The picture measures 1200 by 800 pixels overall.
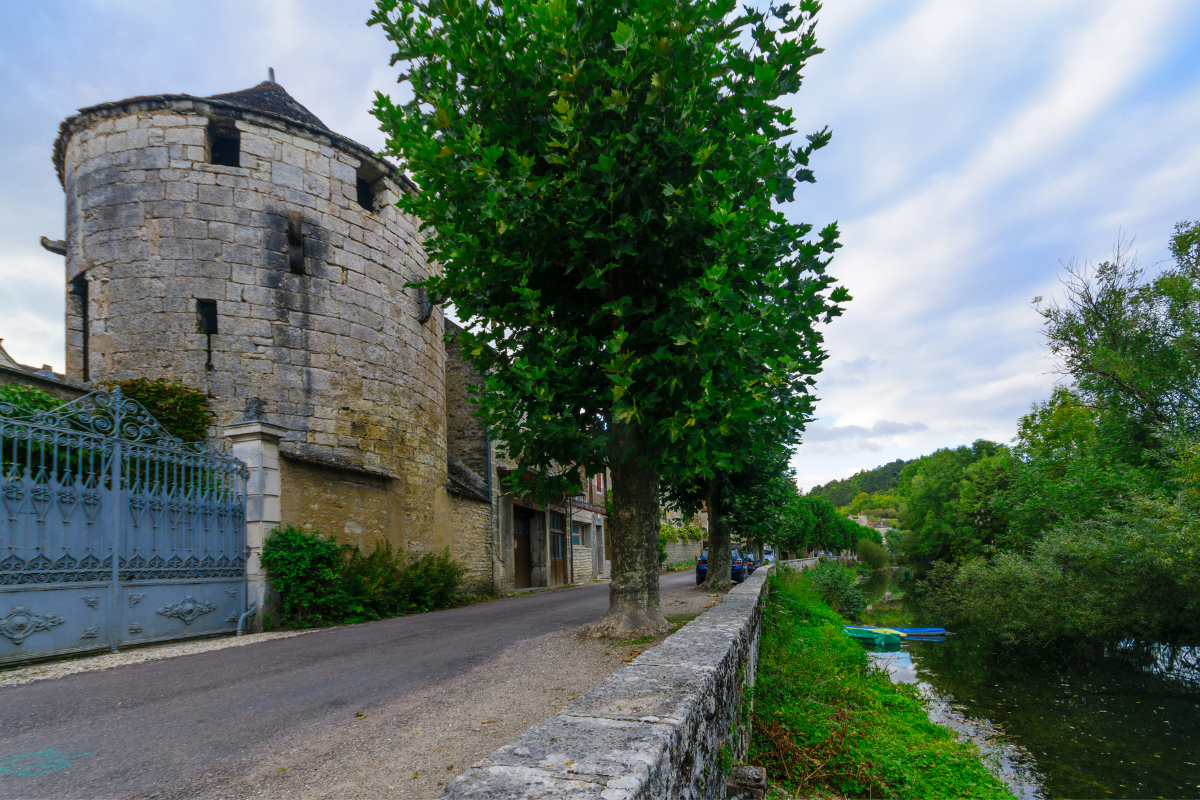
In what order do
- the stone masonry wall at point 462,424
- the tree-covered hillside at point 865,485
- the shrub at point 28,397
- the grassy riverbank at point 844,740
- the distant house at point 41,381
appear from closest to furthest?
1. the grassy riverbank at point 844,740
2. the shrub at point 28,397
3. the distant house at point 41,381
4. the stone masonry wall at point 462,424
5. the tree-covered hillside at point 865,485

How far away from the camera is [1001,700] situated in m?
11.4

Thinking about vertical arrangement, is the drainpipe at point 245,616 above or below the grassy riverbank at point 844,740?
above

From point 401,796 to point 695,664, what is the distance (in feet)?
4.52

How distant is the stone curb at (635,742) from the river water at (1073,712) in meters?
6.61

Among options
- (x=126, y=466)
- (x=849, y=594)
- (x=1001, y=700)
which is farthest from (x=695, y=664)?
(x=849, y=594)

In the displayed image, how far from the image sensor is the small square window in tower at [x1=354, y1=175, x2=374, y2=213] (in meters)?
12.1

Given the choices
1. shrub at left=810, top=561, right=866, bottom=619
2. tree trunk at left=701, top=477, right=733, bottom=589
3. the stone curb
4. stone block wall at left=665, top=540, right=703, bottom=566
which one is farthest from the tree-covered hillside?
the stone curb

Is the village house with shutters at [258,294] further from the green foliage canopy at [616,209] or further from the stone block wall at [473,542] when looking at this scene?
the green foliage canopy at [616,209]

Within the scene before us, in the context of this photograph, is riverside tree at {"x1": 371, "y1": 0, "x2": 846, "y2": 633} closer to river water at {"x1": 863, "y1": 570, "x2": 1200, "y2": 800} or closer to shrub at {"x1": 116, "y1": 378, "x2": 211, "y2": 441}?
shrub at {"x1": 116, "y1": 378, "x2": 211, "y2": 441}

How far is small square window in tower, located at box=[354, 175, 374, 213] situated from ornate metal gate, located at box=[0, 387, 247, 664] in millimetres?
5678

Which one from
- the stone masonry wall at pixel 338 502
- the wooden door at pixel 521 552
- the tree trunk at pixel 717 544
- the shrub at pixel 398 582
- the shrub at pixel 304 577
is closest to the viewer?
the shrub at pixel 304 577

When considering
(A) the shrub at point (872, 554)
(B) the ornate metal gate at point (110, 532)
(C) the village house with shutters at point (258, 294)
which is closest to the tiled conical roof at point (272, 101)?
(C) the village house with shutters at point (258, 294)

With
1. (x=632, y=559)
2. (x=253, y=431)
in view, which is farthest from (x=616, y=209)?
(x=253, y=431)

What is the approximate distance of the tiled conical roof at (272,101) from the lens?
423 inches
